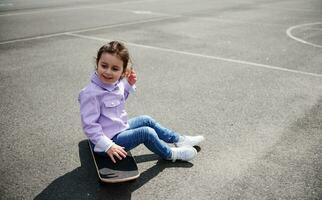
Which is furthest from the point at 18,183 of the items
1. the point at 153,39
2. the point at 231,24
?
the point at 231,24

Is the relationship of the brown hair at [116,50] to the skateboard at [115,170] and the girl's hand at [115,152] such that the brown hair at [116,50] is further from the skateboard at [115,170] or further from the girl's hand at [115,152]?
the skateboard at [115,170]

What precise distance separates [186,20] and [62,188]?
34.8ft

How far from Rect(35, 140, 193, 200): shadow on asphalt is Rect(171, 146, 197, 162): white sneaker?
0.07 metres

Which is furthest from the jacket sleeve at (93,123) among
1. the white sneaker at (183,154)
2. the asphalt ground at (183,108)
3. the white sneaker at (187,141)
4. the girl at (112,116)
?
the white sneaker at (187,141)

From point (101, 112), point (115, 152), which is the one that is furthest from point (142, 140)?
point (101, 112)

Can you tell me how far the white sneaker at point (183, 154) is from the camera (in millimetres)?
3943

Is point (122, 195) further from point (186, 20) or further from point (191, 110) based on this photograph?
point (186, 20)

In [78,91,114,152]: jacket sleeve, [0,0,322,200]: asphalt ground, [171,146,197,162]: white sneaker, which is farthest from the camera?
[171,146,197,162]: white sneaker

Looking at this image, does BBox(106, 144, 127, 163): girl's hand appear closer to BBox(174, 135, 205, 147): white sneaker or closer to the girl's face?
the girl's face

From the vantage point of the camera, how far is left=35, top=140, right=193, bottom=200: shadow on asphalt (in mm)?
3367

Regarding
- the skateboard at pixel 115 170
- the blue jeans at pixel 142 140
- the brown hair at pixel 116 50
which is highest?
the brown hair at pixel 116 50

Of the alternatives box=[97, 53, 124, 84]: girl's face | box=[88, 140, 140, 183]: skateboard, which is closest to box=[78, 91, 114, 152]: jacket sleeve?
box=[88, 140, 140, 183]: skateboard

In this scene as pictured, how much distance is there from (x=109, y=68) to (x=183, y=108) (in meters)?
2.02

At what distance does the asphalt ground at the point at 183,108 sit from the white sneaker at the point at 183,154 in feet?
0.23
